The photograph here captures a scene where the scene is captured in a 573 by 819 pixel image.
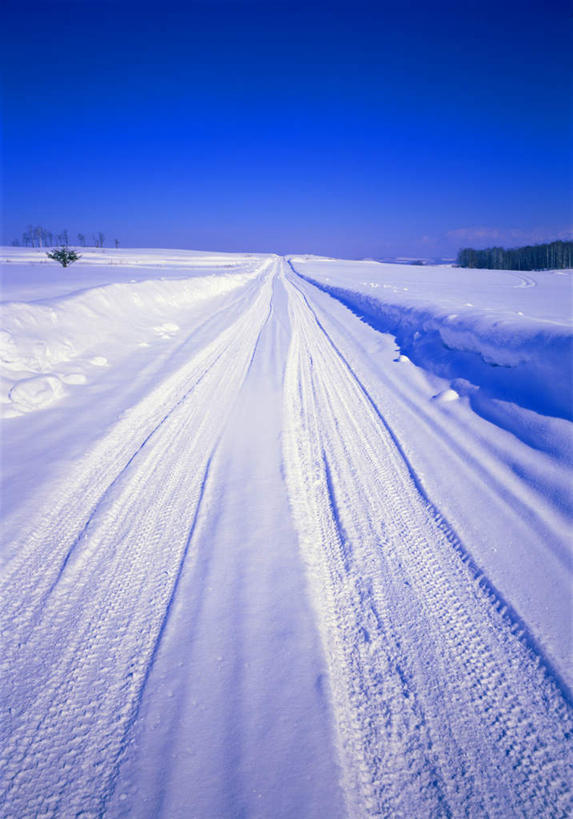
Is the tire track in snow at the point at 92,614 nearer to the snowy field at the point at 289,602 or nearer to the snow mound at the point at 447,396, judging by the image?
the snowy field at the point at 289,602

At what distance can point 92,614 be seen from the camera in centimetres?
210

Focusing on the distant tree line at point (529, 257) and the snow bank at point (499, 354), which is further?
the distant tree line at point (529, 257)

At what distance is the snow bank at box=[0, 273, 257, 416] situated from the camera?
4984 millimetres

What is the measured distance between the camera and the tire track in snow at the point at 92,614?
1.49m

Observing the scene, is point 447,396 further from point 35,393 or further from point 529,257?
point 529,257

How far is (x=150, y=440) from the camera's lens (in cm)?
396

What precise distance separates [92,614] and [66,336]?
6120 mm

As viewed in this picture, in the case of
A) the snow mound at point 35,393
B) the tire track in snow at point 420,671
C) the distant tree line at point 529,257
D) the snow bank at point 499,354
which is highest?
the distant tree line at point 529,257

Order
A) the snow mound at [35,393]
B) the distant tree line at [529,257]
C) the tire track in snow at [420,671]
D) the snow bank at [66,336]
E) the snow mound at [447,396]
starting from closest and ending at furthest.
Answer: the tire track in snow at [420,671]
the snow mound at [35,393]
the snow bank at [66,336]
the snow mound at [447,396]
the distant tree line at [529,257]

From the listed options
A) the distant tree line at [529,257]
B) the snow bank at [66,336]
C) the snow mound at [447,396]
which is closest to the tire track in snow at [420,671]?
the snow mound at [447,396]

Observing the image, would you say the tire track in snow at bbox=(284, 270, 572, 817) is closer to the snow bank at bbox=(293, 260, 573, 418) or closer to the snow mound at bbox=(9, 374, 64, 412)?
the snow bank at bbox=(293, 260, 573, 418)

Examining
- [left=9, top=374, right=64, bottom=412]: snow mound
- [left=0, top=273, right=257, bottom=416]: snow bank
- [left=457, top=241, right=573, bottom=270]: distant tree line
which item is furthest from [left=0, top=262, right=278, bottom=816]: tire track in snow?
[left=457, top=241, right=573, bottom=270]: distant tree line

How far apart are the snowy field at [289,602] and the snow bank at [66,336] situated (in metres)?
0.18

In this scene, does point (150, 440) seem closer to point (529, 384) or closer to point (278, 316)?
point (529, 384)
